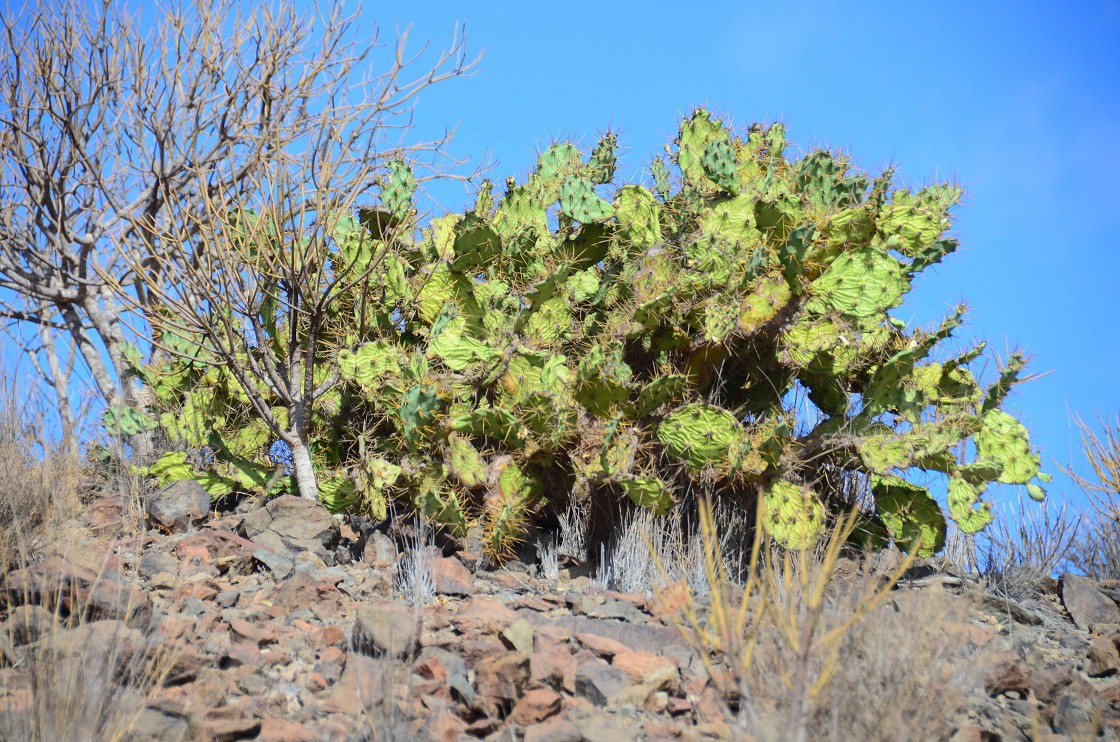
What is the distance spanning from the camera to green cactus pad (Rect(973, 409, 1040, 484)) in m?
6.05

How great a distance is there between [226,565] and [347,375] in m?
1.33

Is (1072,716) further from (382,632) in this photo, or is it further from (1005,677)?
(382,632)

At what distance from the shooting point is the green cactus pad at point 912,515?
6.01 meters

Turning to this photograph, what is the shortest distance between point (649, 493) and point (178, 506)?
295cm

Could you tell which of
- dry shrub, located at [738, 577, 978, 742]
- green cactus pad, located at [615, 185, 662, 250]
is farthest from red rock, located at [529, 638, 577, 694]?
green cactus pad, located at [615, 185, 662, 250]

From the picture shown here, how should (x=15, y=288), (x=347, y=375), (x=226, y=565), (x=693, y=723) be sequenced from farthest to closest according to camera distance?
(x=15, y=288), (x=347, y=375), (x=226, y=565), (x=693, y=723)

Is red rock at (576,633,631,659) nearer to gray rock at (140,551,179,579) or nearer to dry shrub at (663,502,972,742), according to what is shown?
dry shrub at (663,502,972,742)

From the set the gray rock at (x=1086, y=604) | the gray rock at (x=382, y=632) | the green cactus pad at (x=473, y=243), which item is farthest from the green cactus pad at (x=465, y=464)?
the gray rock at (x=1086, y=604)

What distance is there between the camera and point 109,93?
8.96m

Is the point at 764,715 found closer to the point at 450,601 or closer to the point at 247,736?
the point at 247,736

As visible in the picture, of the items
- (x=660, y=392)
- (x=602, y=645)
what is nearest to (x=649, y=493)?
(x=660, y=392)

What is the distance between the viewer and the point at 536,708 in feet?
11.2

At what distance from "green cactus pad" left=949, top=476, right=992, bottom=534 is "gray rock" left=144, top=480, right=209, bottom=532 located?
447 cm

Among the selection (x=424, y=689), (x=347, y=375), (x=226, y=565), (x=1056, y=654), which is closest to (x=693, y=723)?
(x=424, y=689)
